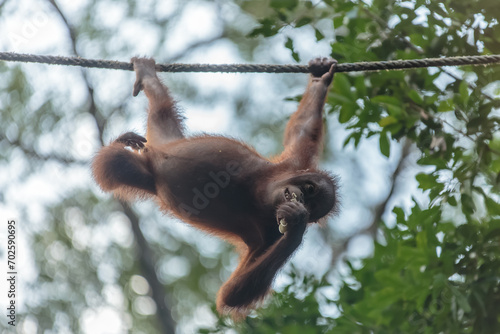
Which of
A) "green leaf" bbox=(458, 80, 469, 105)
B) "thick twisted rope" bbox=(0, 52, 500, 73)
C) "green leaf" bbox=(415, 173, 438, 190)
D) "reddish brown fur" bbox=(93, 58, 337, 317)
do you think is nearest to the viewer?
"thick twisted rope" bbox=(0, 52, 500, 73)

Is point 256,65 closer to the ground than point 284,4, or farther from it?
farther from it

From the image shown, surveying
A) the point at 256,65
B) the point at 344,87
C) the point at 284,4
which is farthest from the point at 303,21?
the point at 256,65

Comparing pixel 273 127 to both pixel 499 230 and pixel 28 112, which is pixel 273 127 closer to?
pixel 28 112

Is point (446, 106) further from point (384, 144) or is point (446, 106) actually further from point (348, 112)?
point (348, 112)

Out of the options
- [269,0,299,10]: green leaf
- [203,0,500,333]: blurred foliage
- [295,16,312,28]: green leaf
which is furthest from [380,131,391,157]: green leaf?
[269,0,299,10]: green leaf

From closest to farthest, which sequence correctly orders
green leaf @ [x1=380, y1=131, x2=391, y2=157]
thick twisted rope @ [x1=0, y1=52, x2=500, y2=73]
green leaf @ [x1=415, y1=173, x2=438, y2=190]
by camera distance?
thick twisted rope @ [x1=0, y1=52, x2=500, y2=73], green leaf @ [x1=415, y1=173, x2=438, y2=190], green leaf @ [x1=380, y1=131, x2=391, y2=157]

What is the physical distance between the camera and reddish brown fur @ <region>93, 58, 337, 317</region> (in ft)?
14.7

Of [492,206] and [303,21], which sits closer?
[492,206]

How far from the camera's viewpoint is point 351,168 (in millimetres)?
13398

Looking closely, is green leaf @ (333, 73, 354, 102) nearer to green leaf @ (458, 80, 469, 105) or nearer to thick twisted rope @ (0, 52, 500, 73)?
thick twisted rope @ (0, 52, 500, 73)

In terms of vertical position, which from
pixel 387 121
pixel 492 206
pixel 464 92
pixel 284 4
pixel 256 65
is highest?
pixel 256 65

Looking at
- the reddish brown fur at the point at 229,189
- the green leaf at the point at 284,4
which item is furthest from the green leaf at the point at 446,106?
the green leaf at the point at 284,4

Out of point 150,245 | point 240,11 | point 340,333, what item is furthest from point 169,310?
point 340,333

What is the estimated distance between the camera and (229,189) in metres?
4.52
